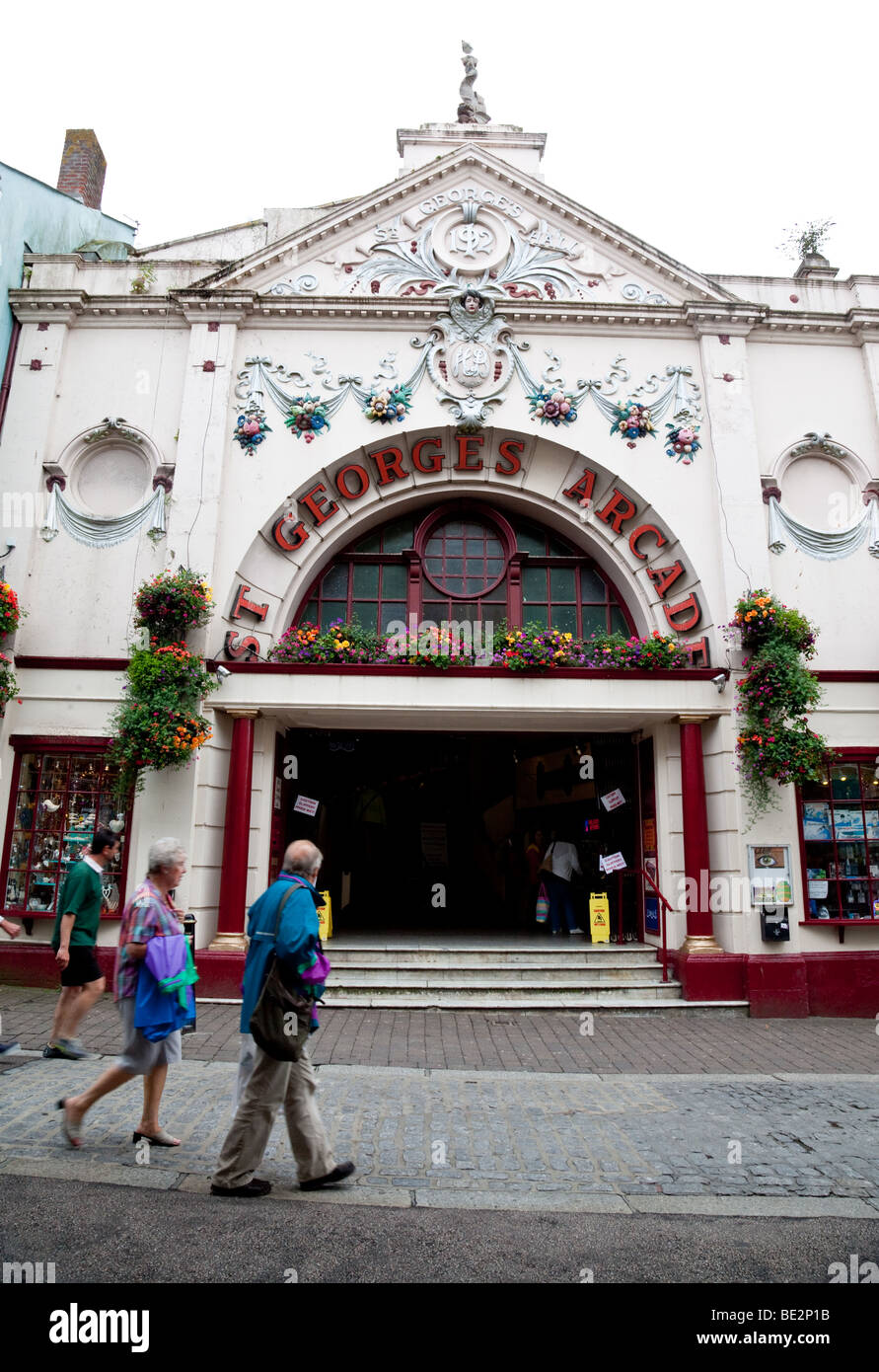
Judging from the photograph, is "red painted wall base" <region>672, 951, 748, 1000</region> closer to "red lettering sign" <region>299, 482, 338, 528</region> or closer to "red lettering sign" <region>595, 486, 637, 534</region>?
"red lettering sign" <region>595, 486, 637, 534</region>

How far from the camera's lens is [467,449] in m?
12.1

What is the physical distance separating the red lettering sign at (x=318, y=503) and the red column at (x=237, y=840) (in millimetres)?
3028

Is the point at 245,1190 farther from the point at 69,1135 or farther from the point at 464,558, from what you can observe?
the point at 464,558

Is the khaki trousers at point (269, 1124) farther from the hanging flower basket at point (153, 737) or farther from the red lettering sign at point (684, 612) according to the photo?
the red lettering sign at point (684, 612)

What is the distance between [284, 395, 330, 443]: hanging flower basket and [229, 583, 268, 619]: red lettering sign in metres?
2.35

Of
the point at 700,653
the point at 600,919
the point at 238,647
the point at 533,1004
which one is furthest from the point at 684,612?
the point at 238,647

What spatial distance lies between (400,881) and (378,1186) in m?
13.4

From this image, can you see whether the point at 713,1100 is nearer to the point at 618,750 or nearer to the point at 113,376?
the point at 618,750

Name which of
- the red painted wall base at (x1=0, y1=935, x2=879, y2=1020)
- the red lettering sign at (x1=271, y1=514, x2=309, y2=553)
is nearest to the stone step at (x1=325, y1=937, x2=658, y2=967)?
the red painted wall base at (x1=0, y1=935, x2=879, y2=1020)

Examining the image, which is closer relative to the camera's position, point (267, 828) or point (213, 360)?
point (267, 828)

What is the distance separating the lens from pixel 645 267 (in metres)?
12.3

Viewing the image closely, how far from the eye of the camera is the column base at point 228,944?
32.9 feet

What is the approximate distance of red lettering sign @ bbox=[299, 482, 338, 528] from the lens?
38.6 ft
